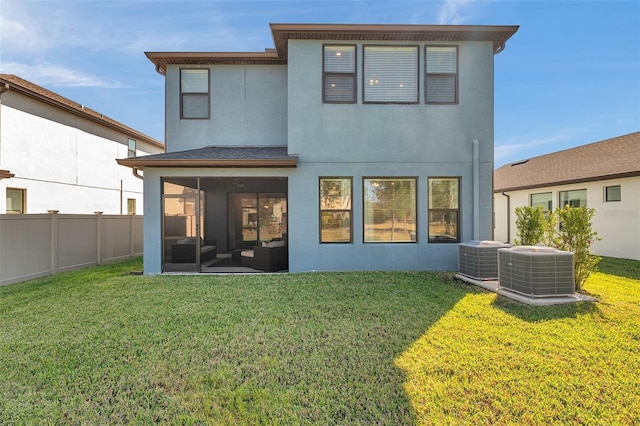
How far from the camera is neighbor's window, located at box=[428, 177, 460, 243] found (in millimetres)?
8328

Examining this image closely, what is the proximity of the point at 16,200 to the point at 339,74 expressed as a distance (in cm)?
1282

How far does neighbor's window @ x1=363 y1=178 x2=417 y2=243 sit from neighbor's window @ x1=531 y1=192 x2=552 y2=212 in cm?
1008

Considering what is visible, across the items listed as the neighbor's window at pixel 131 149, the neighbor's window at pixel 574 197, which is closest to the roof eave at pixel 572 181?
the neighbor's window at pixel 574 197

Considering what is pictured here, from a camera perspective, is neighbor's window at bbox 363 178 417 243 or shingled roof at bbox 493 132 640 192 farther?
shingled roof at bbox 493 132 640 192

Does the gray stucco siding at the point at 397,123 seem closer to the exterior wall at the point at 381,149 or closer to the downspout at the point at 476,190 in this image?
the exterior wall at the point at 381,149

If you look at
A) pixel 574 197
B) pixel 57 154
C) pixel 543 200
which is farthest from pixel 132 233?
pixel 543 200

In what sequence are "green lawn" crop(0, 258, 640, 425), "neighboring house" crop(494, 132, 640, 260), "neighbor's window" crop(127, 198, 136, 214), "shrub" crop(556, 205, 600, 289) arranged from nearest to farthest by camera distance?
"green lawn" crop(0, 258, 640, 425) < "shrub" crop(556, 205, 600, 289) < "neighboring house" crop(494, 132, 640, 260) < "neighbor's window" crop(127, 198, 136, 214)

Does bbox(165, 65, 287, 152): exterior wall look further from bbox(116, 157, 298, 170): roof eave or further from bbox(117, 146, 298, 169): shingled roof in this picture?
bbox(116, 157, 298, 170): roof eave

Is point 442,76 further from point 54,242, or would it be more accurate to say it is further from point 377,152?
point 54,242

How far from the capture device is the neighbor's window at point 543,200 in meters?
14.4

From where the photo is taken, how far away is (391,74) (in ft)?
27.1

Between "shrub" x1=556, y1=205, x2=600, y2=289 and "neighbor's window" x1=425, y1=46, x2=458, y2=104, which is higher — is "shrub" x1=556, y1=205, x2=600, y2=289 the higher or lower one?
the lower one

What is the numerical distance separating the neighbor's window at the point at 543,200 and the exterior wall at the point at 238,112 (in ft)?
43.6

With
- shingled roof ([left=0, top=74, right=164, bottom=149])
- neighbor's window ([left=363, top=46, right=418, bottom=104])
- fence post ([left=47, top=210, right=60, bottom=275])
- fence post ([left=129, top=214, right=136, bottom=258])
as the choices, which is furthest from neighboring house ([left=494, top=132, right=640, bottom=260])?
shingled roof ([left=0, top=74, right=164, bottom=149])
